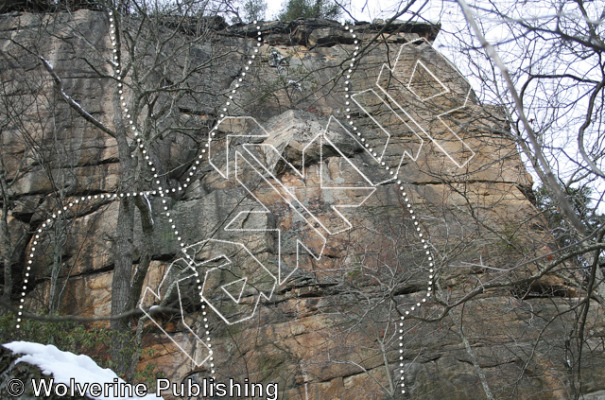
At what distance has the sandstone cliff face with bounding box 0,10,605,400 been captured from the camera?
5891 mm

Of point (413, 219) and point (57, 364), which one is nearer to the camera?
point (57, 364)

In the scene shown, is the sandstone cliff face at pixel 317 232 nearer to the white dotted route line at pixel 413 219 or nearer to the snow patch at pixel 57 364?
the white dotted route line at pixel 413 219

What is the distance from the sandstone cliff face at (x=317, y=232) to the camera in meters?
5.89

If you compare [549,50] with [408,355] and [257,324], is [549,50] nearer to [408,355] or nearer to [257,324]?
[408,355]

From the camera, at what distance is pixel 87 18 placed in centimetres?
991

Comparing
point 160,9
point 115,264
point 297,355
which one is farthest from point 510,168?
point 160,9

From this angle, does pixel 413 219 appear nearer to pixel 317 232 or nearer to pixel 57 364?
pixel 317 232

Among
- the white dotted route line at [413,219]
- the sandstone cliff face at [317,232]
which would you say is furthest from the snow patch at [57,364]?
the sandstone cliff face at [317,232]

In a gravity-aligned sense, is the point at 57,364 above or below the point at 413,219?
below

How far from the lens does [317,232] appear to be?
7141mm

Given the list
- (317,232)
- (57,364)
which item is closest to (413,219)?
(317,232)

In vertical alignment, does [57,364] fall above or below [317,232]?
below

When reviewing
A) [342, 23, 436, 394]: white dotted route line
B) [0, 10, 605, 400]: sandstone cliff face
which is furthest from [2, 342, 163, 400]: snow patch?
[0, 10, 605, 400]: sandstone cliff face

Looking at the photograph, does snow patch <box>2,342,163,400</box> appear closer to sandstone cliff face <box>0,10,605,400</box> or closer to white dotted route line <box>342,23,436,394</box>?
white dotted route line <box>342,23,436,394</box>
